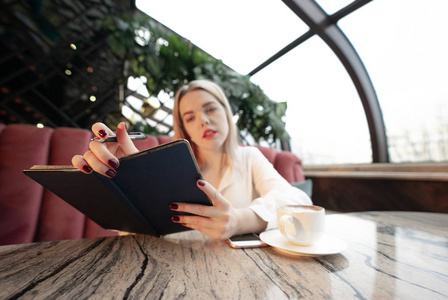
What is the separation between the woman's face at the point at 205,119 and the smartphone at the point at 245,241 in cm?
58

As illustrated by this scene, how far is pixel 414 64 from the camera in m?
1.90

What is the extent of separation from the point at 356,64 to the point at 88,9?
2671 mm

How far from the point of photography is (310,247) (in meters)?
0.52

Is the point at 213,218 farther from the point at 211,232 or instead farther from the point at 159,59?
the point at 159,59

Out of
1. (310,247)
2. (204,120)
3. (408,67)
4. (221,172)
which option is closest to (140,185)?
(310,247)

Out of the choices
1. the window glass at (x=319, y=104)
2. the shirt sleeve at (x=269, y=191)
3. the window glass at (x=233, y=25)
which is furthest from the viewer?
the window glass at (x=233, y=25)

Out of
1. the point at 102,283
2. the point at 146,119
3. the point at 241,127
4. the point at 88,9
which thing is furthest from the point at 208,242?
the point at 88,9

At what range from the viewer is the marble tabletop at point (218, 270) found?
0.34m

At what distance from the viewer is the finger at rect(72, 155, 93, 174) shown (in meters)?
0.47

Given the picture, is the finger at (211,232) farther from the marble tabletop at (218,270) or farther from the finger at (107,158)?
the finger at (107,158)

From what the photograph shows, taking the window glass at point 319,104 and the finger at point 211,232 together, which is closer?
the finger at point 211,232

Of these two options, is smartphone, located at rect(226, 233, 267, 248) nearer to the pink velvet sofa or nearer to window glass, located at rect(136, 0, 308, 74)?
the pink velvet sofa

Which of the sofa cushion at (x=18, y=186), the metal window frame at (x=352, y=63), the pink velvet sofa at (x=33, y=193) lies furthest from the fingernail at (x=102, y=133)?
the metal window frame at (x=352, y=63)

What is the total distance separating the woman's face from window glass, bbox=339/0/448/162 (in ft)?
5.85
